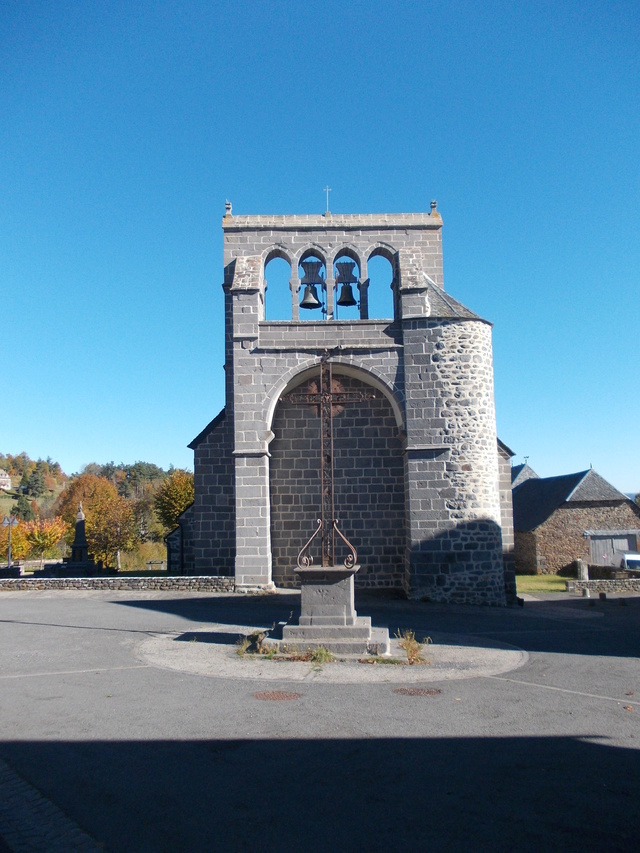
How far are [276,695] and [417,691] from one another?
1539 millimetres

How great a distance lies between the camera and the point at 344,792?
446 cm

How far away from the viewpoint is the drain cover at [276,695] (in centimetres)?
690

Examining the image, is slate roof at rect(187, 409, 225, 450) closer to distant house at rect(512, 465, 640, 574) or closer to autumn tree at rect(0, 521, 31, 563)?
distant house at rect(512, 465, 640, 574)

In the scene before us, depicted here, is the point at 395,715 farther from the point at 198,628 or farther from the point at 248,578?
the point at 248,578

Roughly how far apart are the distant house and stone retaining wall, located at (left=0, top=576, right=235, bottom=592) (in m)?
20.0

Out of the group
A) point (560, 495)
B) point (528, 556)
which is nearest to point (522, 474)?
point (560, 495)

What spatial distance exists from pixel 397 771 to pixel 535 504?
3213cm

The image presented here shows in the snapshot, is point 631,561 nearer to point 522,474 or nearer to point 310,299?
point 522,474

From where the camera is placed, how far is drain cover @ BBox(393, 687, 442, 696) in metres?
7.14

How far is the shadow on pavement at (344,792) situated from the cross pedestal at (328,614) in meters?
3.76

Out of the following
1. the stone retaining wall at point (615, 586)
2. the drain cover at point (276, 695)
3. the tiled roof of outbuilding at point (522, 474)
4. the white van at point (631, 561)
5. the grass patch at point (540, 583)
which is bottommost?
the grass patch at point (540, 583)

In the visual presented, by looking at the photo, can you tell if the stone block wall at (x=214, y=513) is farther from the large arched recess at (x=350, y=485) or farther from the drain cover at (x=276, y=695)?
the drain cover at (x=276, y=695)

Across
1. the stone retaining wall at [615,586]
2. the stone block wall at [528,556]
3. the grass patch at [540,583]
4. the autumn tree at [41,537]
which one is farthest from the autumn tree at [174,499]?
the stone retaining wall at [615,586]

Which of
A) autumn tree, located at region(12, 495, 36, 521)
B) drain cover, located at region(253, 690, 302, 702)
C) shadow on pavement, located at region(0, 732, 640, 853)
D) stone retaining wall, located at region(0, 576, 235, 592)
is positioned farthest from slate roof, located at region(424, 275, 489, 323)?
autumn tree, located at region(12, 495, 36, 521)
